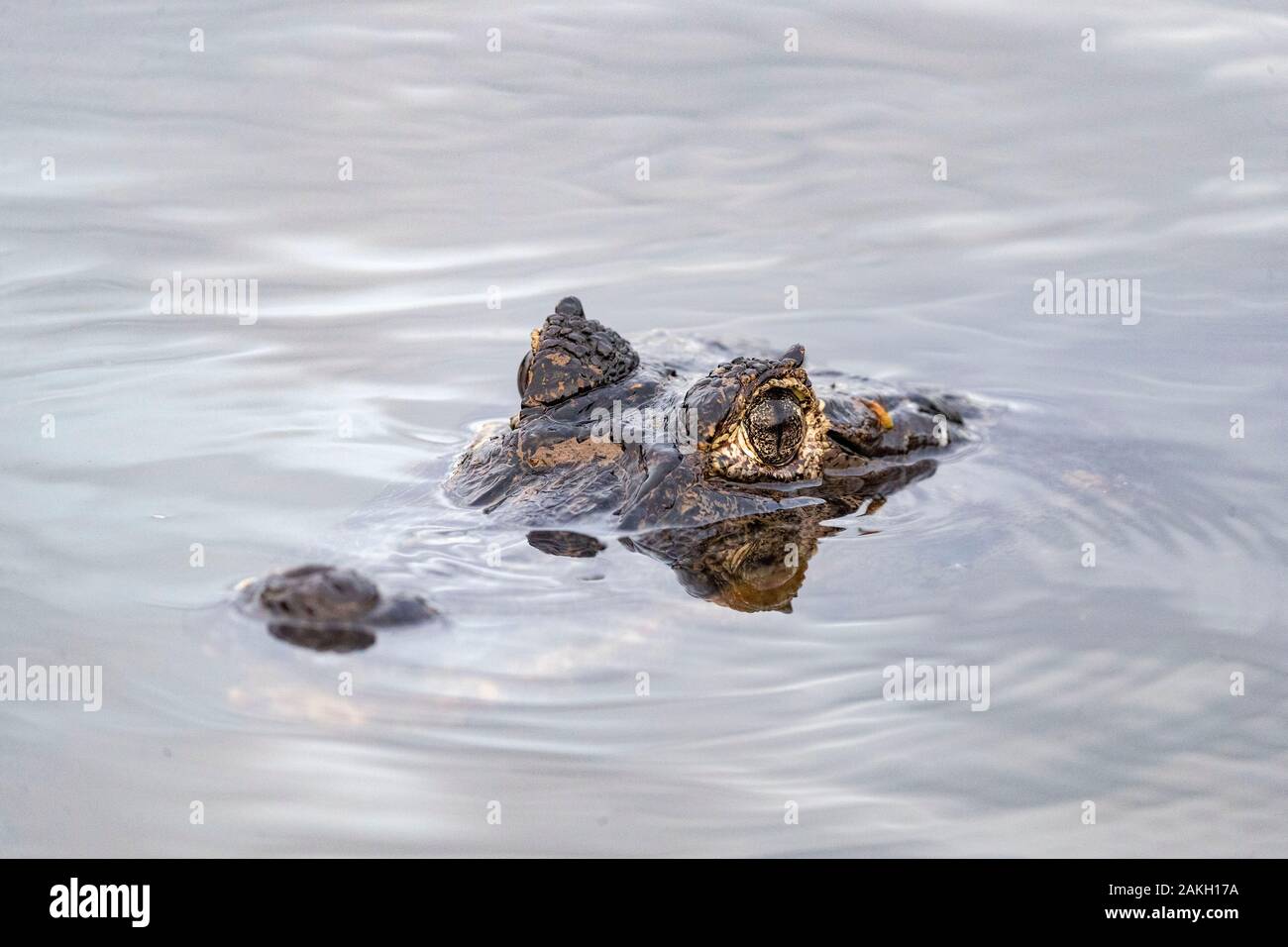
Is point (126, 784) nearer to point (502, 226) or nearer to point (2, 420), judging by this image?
point (2, 420)

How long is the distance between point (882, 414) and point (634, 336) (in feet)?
6.73

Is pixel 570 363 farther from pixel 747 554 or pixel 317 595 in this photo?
pixel 317 595

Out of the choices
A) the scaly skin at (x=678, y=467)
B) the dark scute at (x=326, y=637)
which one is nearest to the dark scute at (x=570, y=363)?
the scaly skin at (x=678, y=467)

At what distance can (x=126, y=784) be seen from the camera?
4.87 m

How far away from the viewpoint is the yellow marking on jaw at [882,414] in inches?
286

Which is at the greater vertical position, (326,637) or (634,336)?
(634,336)

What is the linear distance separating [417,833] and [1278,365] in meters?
6.17

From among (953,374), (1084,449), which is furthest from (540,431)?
(953,374)

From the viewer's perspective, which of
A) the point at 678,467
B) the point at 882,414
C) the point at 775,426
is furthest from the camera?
the point at 882,414

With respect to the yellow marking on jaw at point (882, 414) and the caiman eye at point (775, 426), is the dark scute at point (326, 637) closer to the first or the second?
the caiman eye at point (775, 426)

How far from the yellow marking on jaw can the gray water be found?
0.40 metres

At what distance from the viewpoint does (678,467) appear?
6.30 m

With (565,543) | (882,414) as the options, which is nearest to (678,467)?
(565,543)

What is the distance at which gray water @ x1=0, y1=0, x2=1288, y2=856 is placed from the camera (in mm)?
4938
